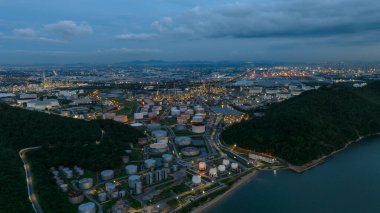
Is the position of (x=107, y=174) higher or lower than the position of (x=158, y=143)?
lower

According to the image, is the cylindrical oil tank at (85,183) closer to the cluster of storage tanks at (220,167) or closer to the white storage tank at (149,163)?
the white storage tank at (149,163)

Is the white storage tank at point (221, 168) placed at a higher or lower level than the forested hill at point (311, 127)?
lower

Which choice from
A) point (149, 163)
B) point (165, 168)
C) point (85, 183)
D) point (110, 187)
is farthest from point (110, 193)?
point (149, 163)

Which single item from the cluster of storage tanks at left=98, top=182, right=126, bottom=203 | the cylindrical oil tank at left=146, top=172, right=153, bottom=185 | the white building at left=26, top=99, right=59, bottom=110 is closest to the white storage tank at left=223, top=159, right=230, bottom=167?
the cylindrical oil tank at left=146, top=172, right=153, bottom=185

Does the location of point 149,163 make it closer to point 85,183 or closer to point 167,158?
point 167,158

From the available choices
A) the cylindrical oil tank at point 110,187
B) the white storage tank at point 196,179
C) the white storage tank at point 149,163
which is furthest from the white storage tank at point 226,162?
the cylindrical oil tank at point 110,187
